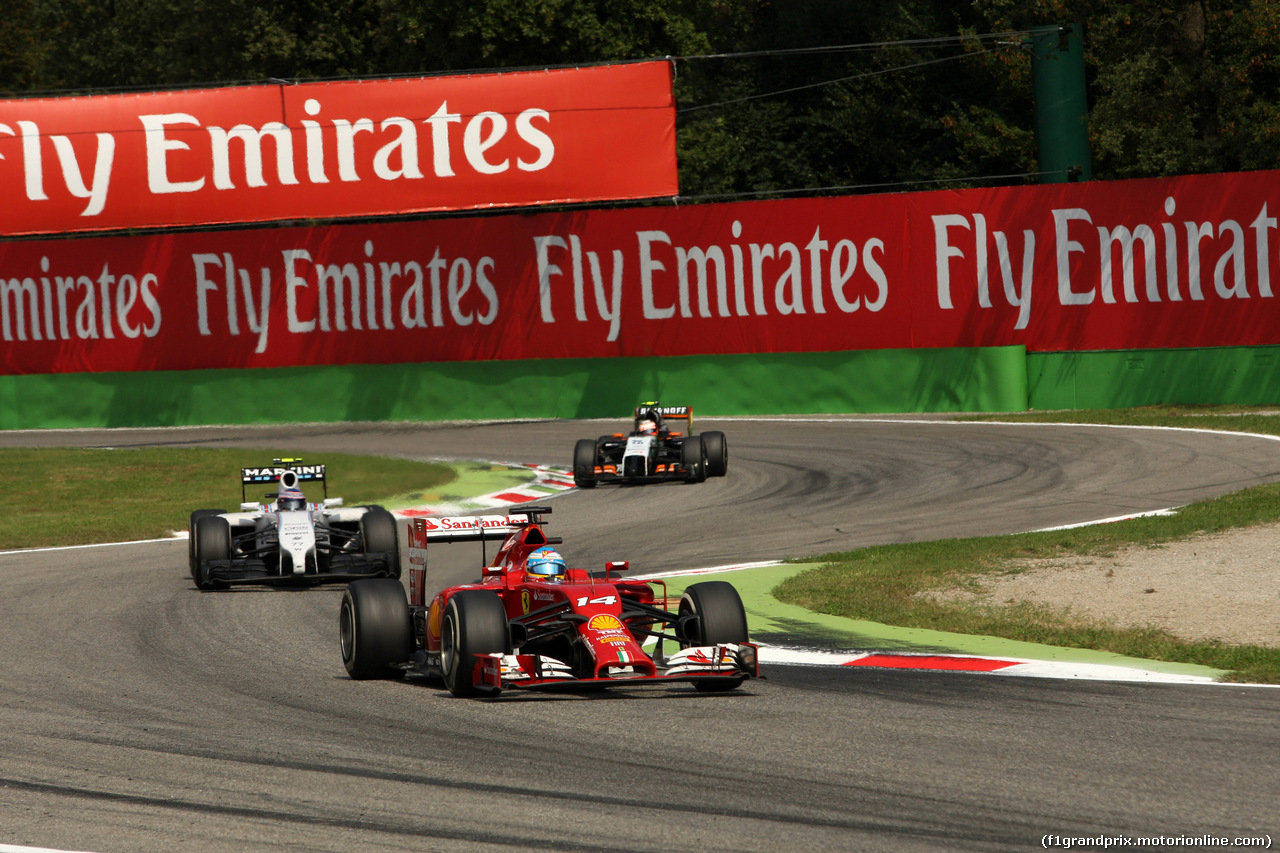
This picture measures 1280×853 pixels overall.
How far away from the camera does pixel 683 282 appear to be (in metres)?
→ 30.1

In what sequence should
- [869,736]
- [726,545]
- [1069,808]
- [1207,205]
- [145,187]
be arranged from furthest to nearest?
[145,187] → [1207,205] → [726,545] → [869,736] → [1069,808]

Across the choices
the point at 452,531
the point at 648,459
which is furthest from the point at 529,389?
the point at 452,531

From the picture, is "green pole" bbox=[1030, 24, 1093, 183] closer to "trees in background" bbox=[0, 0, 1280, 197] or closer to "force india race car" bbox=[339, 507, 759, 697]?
"trees in background" bbox=[0, 0, 1280, 197]

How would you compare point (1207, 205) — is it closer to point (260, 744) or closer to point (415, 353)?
point (415, 353)

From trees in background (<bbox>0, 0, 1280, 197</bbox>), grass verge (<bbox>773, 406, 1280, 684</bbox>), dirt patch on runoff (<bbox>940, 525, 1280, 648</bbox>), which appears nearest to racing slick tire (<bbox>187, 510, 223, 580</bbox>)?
grass verge (<bbox>773, 406, 1280, 684</bbox>)

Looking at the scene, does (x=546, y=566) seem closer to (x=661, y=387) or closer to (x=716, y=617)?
(x=716, y=617)

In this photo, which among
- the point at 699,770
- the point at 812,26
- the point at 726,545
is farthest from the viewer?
the point at 812,26

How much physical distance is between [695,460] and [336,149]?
42.2ft

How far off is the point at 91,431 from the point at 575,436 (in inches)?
445

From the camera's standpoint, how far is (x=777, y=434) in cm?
2580

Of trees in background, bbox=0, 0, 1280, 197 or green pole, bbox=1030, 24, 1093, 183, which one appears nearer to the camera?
green pole, bbox=1030, 24, 1093, 183

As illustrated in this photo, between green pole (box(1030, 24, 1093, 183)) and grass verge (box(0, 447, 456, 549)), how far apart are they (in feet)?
45.6

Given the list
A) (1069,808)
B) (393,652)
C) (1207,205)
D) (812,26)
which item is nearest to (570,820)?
(1069,808)

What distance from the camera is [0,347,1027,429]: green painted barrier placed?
28.9 metres
